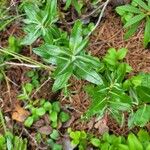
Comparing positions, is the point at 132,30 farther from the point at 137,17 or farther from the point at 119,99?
the point at 119,99

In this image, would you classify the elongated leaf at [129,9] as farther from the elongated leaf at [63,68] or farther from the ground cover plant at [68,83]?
the elongated leaf at [63,68]

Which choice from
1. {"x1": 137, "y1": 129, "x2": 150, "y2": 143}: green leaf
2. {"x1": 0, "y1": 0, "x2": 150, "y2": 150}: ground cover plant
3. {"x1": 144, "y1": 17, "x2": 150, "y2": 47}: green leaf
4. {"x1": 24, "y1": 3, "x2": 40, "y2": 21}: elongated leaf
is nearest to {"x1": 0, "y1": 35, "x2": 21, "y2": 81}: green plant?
{"x1": 0, "y1": 0, "x2": 150, "y2": 150}: ground cover plant

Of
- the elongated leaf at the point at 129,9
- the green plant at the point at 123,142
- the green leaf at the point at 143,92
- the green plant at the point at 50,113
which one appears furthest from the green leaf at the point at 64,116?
the elongated leaf at the point at 129,9

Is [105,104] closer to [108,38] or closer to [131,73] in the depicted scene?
[131,73]

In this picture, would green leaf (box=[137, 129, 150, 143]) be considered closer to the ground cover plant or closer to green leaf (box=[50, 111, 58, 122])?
the ground cover plant

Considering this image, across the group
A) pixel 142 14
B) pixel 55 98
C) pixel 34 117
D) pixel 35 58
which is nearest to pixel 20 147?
pixel 34 117
